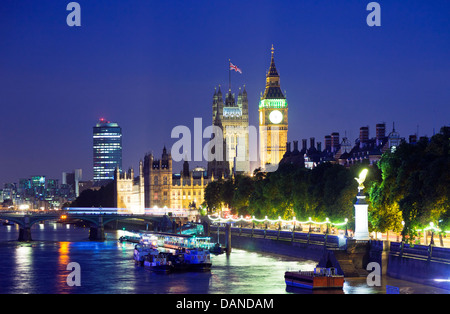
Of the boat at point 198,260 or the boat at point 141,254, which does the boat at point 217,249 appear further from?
the boat at point 198,260

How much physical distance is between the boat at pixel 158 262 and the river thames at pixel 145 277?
1087 millimetres

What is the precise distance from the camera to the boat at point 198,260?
8464 cm

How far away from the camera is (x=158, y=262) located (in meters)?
85.4

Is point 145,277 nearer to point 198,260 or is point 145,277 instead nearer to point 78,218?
point 198,260

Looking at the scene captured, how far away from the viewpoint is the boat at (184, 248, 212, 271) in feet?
278

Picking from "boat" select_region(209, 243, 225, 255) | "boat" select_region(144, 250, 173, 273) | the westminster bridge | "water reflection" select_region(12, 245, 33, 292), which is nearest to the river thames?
"water reflection" select_region(12, 245, 33, 292)

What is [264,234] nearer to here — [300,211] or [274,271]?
[300,211]

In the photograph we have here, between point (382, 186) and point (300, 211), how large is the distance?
2635 centimetres

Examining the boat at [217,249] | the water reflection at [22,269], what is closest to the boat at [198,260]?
the water reflection at [22,269]

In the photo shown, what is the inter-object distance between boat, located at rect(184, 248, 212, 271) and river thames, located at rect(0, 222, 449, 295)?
84 cm

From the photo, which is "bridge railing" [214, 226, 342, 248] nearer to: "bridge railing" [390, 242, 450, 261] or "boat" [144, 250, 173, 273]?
"bridge railing" [390, 242, 450, 261]

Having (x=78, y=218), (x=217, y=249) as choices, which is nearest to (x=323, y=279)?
(x=217, y=249)
